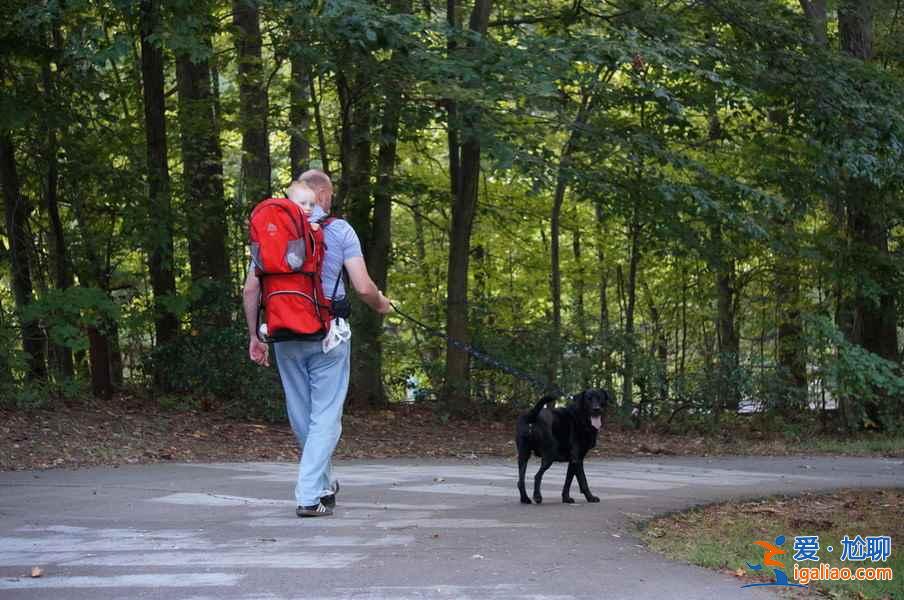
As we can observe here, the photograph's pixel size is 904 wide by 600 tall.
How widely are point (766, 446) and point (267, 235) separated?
451 inches

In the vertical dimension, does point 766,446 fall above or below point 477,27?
below

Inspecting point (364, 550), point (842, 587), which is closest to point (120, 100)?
point (364, 550)

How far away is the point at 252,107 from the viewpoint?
19.6 m

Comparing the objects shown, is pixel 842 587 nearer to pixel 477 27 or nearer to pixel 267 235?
pixel 267 235

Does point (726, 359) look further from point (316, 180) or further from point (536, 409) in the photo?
point (316, 180)

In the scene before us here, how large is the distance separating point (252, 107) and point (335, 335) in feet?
40.3

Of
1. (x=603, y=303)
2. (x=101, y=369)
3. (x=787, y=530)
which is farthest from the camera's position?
(x=603, y=303)

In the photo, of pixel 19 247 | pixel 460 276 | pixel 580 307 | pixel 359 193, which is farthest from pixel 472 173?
pixel 580 307

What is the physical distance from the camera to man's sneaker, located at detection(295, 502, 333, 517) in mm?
8109

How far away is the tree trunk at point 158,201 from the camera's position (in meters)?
17.1

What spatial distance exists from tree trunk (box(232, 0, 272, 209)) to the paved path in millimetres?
7974

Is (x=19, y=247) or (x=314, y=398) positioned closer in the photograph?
Result: (x=314, y=398)

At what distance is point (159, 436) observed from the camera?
1431 centimetres

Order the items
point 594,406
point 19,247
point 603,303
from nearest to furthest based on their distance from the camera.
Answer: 1. point 594,406
2. point 19,247
3. point 603,303
